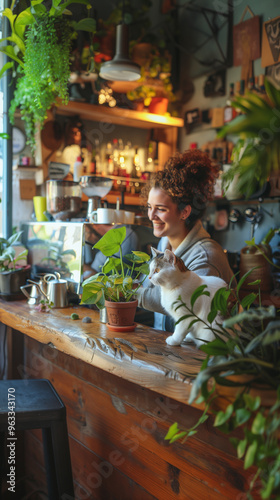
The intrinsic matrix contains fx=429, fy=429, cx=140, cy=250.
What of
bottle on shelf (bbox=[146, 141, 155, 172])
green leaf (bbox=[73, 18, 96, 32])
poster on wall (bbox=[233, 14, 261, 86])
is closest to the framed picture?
poster on wall (bbox=[233, 14, 261, 86])

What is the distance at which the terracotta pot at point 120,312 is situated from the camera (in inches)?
57.7

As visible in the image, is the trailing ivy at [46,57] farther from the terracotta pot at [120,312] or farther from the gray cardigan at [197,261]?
the terracotta pot at [120,312]

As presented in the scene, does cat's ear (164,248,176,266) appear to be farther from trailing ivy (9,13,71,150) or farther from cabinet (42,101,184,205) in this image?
cabinet (42,101,184,205)

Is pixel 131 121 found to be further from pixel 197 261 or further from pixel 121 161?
pixel 197 261

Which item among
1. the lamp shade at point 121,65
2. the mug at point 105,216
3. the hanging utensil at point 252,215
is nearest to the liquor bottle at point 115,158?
the lamp shade at point 121,65

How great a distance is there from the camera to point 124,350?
4.22 ft

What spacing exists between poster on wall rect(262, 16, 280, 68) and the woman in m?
2.01

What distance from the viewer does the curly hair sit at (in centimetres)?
182

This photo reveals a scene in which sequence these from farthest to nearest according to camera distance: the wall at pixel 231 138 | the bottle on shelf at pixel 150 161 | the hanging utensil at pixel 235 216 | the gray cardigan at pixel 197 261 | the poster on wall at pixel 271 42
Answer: the bottle on shelf at pixel 150 161
the hanging utensil at pixel 235 216
the wall at pixel 231 138
the poster on wall at pixel 271 42
the gray cardigan at pixel 197 261

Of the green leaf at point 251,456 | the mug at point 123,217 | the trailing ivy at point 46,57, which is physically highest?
the trailing ivy at point 46,57

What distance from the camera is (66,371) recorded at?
76.9 inches

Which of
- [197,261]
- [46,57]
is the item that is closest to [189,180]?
[197,261]

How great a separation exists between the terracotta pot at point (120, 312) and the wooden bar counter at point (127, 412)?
0.16 feet

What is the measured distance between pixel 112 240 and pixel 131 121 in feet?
9.08
